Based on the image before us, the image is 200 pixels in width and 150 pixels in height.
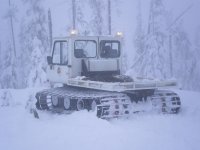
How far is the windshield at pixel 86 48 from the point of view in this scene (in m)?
15.0

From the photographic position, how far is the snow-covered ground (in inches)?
381

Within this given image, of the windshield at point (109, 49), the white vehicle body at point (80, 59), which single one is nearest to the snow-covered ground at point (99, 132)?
the white vehicle body at point (80, 59)

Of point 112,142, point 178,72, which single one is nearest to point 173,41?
point 178,72

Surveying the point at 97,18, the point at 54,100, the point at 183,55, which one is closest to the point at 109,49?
the point at 54,100

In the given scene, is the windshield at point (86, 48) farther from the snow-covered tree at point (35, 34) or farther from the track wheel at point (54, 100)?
the snow-covered tree at point (35, 34)

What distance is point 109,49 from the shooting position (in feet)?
51.2

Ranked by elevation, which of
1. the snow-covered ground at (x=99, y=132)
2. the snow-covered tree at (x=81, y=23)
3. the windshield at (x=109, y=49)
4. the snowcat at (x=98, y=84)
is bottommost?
the snow-covered ground at (x=99, y=132)

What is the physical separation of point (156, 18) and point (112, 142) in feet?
116

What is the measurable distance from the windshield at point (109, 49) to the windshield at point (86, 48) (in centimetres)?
32

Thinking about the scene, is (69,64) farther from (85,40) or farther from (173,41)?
(173,41)

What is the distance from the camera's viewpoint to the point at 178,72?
52.6 metres

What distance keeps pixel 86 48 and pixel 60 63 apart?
120 cm

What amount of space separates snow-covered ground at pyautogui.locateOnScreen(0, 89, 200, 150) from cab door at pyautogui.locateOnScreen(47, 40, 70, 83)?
1775 mm

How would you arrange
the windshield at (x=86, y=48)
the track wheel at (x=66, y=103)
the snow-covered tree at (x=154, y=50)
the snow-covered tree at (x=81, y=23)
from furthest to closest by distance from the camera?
the snow-covered tree at (x=154, y=50) → the snow-covered tree at (x=81, y=23) → the windshield at (x=86, y=48) → the track wheel at (x=66, y=103)
